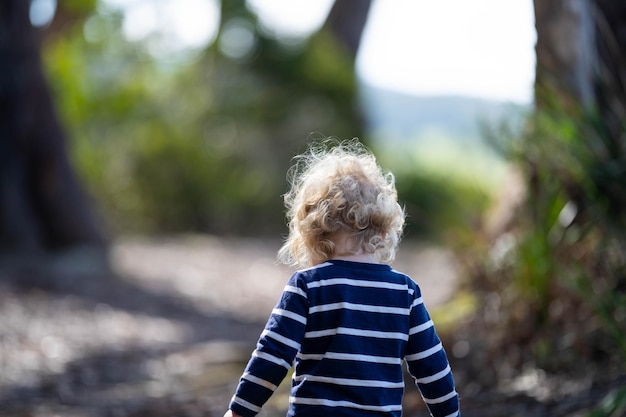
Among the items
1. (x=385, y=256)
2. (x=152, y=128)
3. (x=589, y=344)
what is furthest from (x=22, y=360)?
(x=152, y=128)

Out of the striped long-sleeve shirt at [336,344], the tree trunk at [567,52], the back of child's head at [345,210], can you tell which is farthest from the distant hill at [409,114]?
the striped long-sleeve shirt at [336,344]

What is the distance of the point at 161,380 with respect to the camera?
6.05 meters

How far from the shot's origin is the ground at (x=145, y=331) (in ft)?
16.6

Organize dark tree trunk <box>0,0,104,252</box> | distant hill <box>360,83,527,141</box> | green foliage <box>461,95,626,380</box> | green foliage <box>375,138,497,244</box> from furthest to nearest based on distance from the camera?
distant hill <box>360,83,527,141</box> < green foliage <box>375,138,497,244</box> < dark tree trunk <box>0,0,104,252</box> < green foliage <box>461,95,626,380</box>

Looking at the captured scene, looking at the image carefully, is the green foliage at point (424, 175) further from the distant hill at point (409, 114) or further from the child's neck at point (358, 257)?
Result: the child's neck at point (358, 257)

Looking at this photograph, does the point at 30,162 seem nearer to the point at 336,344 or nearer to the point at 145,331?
the point at 145,331

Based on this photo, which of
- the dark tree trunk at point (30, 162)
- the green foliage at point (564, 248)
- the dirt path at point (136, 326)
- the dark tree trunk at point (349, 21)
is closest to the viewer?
the green foliage at point (564, 248)

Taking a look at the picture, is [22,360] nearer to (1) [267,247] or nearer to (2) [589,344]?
(2) [589,344]

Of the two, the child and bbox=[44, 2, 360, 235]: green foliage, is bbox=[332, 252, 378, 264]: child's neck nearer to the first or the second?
the child

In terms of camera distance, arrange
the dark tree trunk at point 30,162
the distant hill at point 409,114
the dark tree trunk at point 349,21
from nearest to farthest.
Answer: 1. the dark tree trunk at point 30,162
2. the distant hill at point 409,114
3. the dark tree trunk at point 349,21

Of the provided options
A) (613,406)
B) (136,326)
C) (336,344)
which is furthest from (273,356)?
(136,326)

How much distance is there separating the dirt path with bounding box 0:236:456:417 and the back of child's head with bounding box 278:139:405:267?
2163 mm

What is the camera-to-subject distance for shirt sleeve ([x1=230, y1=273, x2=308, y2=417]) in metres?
2.57

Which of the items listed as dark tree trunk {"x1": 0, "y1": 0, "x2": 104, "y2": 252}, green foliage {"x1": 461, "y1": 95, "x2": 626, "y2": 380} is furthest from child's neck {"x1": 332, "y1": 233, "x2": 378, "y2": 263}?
dark tree trunk {"x1": 0, "y1": 0, "x2": 104, "y2": 252}
